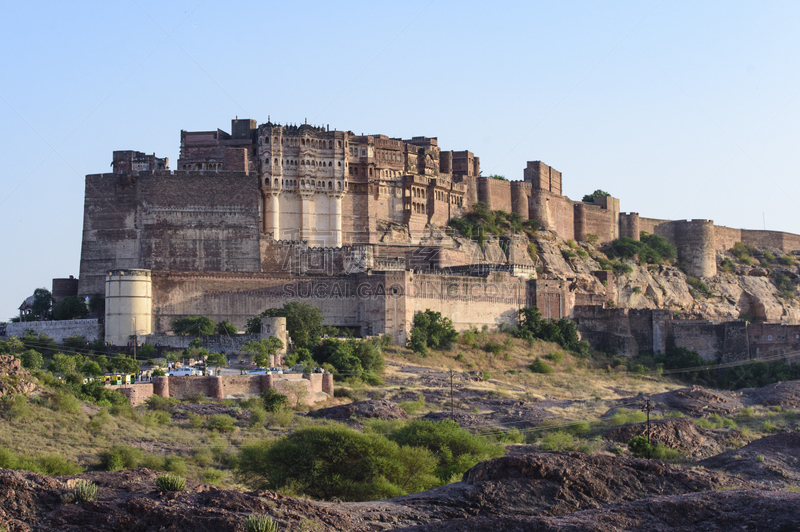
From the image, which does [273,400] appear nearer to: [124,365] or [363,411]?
[363,411]

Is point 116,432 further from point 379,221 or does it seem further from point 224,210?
point 379,221

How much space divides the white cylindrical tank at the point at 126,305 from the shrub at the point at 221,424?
16.9m

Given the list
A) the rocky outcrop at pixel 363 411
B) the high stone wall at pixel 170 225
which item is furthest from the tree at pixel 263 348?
the high stone wall at pixel 170 225

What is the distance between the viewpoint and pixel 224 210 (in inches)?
2239

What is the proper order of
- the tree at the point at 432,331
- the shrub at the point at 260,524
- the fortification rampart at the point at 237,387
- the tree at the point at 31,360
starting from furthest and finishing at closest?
the tree at the point at 432,331
the tree at the point at 31,360
the fortification rampart at the point at 237,387
the shrub at the point at 260,524

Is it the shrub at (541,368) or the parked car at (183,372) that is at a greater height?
the parked car at (183,372)

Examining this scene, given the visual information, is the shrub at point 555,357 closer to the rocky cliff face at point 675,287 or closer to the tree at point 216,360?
the rocky cliff face at point 675,287

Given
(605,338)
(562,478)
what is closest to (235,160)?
(605,338)

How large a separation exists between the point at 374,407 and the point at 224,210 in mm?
22826

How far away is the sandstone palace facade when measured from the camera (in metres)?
53.1

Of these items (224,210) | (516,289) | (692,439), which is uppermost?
(224,210)

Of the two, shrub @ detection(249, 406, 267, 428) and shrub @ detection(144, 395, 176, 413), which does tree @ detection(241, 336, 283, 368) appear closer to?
shrub @ detection(144, 395, 176, 413)

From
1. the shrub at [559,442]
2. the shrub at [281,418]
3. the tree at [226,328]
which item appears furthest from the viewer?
the tree at [226,328]

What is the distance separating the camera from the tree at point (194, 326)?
49.6m
